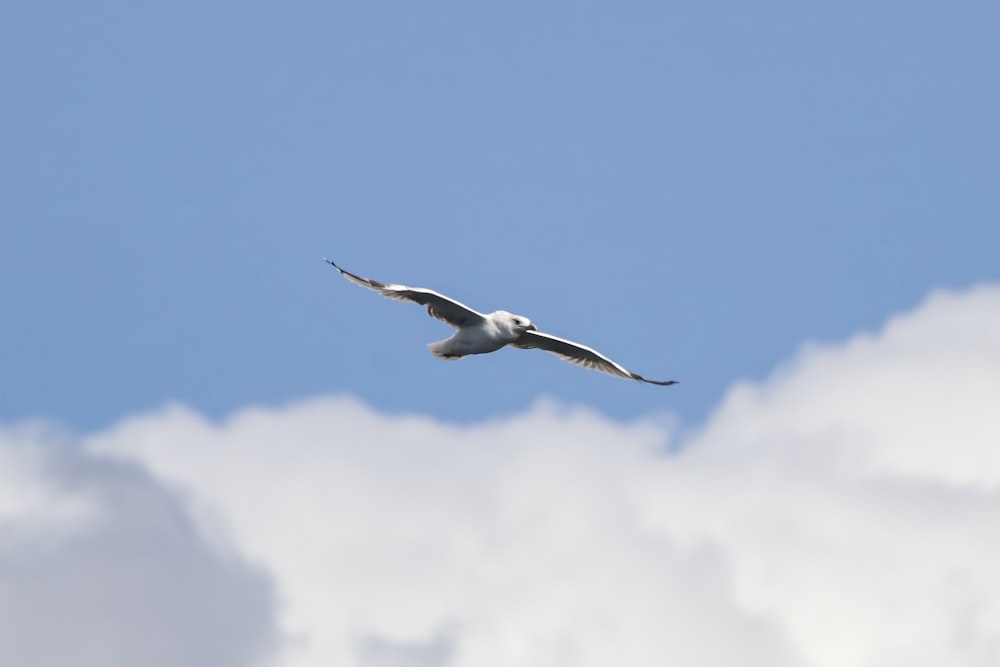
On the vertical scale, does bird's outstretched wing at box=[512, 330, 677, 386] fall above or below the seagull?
above

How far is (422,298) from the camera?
200 ft

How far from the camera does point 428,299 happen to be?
60906mm

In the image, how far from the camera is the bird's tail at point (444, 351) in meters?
62.8

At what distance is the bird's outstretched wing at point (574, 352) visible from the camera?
6594 cm

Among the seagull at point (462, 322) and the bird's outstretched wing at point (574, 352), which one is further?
the bird's outstretched wing at point (574, 352)

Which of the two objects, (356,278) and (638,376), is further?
Result: (638,376)

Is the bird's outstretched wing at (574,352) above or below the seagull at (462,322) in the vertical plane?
above

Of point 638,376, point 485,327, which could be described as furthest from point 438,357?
point 638,376

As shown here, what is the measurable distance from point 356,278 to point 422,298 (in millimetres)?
2506

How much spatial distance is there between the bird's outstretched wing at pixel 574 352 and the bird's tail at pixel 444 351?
341 cm

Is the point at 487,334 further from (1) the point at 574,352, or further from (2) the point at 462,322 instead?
(1) the point at 574,352

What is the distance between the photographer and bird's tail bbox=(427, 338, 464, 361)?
6275 cm

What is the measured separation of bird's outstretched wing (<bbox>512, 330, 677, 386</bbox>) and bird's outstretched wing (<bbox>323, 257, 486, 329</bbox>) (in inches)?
159

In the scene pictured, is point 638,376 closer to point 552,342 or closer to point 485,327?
point 552,342
